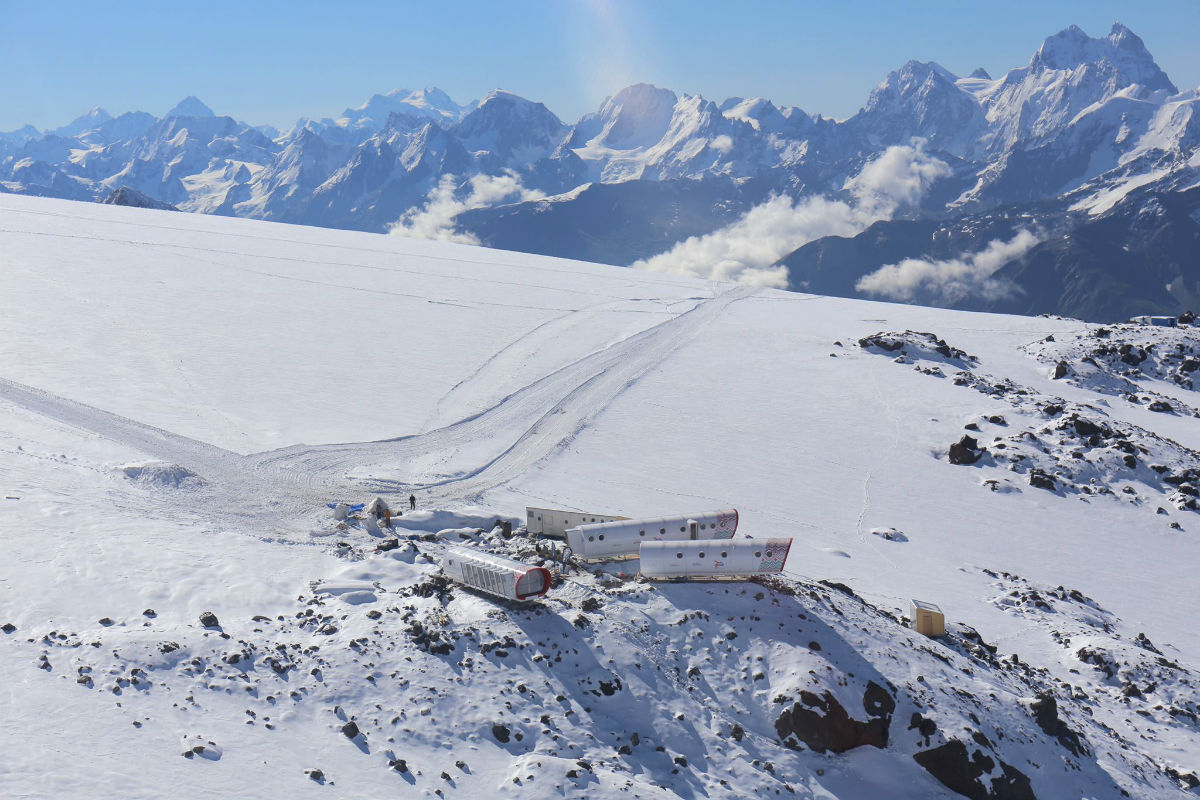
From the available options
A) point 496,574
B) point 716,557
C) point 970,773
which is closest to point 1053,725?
point 970,773

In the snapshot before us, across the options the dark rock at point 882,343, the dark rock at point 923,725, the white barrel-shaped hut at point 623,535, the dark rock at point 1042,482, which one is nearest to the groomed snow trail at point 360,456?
the white barrel-shaped hut at point 623,535

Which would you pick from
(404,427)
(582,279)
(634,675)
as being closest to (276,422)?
(404,427)

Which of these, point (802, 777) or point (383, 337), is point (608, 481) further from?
point (383, 337)

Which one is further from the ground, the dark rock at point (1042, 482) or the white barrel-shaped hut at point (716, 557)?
the dark rock at point (1042, 482)

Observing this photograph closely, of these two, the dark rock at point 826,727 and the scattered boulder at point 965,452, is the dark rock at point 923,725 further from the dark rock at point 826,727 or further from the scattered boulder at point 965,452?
the scattered boulder at point 965,452

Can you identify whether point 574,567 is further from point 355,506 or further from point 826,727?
point 355,506

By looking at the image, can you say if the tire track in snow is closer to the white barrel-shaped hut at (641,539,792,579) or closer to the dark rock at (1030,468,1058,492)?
the white barrel-shaped hut at (641,539,792,579)
